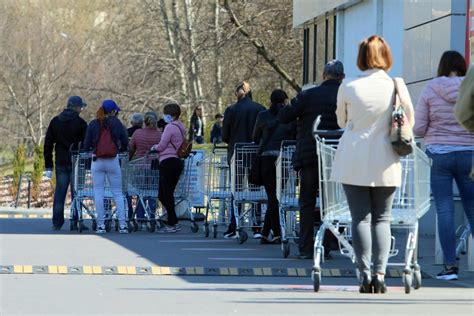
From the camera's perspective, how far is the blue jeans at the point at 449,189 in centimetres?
1264

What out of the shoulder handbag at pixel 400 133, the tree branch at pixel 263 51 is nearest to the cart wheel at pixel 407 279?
the shoulder handbag at pixel 400 133

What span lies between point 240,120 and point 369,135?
7.29 meters

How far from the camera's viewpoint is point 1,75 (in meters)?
72.3

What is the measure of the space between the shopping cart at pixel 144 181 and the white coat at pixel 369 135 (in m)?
9.99

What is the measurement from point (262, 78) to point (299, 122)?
33921 millimetres

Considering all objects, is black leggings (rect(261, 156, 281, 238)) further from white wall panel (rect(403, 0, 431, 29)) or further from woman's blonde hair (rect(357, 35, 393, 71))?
woman's blonde hair (rect(357, 35, 393, 71))

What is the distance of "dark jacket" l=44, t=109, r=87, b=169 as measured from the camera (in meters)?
20.7

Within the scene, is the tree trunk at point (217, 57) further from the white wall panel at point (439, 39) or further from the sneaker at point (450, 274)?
the sneaker at point (450, 274)

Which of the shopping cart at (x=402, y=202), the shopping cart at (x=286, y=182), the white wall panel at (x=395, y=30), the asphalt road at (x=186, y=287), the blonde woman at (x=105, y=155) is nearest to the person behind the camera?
the asphalt road at (x=186, y=287)

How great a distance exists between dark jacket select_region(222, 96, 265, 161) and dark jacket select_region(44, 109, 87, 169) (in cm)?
336

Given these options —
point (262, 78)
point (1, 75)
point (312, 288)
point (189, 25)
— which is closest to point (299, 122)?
point (312, 288)

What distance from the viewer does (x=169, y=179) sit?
2022cm

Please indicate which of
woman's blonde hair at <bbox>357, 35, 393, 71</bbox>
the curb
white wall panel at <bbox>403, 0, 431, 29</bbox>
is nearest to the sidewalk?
the curb

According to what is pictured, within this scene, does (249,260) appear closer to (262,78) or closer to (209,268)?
(209,268)
